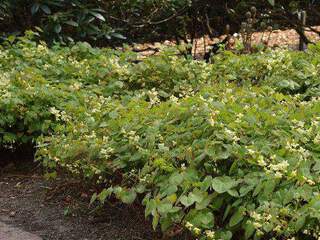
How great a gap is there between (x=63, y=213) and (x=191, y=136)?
33.3 inches

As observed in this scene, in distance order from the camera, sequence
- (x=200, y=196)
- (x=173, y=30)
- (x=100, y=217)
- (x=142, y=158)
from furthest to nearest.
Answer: (x=173, y=30)
(x=100, y=217)
(x=142, y=158)
(x=200, y=196)

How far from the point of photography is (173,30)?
26.5 feet

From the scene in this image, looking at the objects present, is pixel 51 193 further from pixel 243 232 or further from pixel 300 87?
pixel 300 87

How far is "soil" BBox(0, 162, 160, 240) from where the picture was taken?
2.98 m

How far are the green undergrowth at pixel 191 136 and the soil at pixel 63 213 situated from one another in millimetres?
138

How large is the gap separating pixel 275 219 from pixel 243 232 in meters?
0.32

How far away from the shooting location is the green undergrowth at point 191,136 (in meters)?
2.32

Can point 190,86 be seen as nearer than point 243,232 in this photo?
No

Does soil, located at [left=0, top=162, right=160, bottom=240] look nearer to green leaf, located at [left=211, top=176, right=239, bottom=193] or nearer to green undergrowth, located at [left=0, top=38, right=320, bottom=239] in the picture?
green undergrowth, located at [left=0, top=38, right=320, bottom=239]

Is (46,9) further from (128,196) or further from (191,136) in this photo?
(128,196)

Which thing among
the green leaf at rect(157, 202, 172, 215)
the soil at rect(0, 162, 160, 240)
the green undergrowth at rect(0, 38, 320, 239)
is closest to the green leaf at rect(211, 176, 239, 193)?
the green undergrowth at rect(0, 38, 320, 239)

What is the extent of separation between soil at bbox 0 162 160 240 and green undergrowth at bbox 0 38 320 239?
138 mm

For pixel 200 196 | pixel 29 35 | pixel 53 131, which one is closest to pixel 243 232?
pixel 200 196

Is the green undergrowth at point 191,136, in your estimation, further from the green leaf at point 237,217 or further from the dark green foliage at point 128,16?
the dark green foliage at point 128,16
